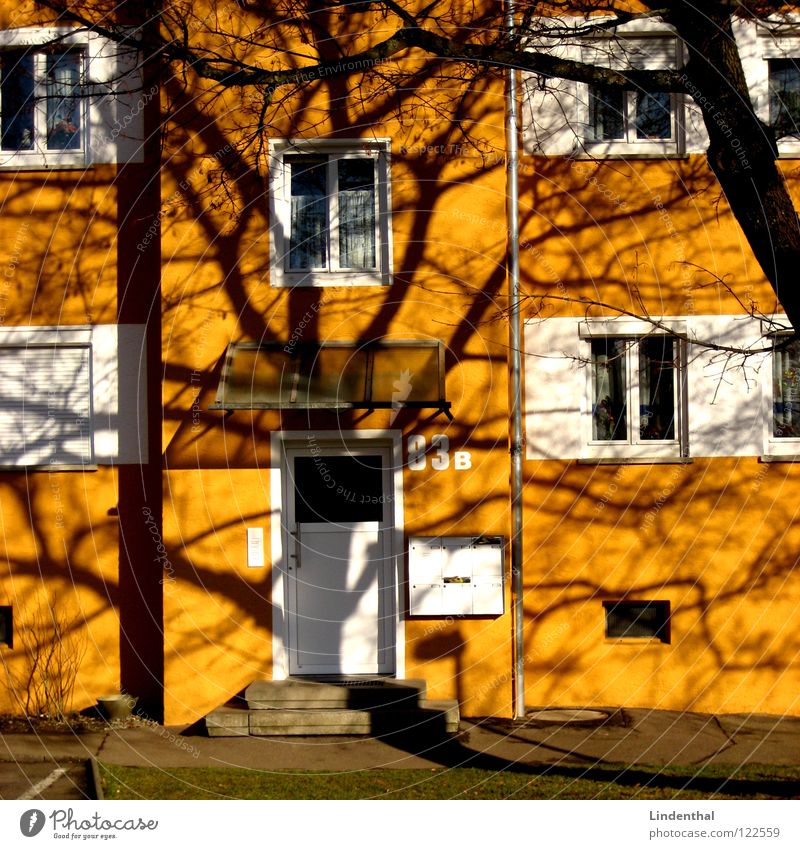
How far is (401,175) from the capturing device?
10336 mm

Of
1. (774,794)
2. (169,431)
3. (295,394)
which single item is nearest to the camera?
(774,794)

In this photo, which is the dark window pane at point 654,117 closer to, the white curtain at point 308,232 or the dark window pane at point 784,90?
the dark window pane at point 784,90

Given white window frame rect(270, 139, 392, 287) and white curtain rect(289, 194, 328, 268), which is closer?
white window frame rect(270, 139, 392, 287)

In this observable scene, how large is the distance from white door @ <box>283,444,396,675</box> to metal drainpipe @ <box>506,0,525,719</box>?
1.23 meters

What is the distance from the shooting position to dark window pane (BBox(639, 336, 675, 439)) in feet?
35.2

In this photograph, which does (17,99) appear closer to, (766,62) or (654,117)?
(654,117)

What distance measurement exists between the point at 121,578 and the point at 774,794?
21.1 ft

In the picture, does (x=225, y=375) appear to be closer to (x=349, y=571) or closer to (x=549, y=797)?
(x=349, y=571)

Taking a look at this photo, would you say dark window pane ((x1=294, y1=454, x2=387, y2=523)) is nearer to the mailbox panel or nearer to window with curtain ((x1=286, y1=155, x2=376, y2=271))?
the mailbox panel

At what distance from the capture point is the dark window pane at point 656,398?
1073cm

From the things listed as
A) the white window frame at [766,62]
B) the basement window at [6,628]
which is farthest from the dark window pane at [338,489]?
the white window frame at [766,62]

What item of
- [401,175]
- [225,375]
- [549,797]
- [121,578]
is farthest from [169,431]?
[549,797]

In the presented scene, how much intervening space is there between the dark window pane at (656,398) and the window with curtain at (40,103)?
6272 mm

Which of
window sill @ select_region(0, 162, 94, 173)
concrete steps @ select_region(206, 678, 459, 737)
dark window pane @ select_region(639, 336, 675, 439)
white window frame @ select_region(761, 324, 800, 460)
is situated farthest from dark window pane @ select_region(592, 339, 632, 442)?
window sill @ select_region(0, 162, 94, 173)
